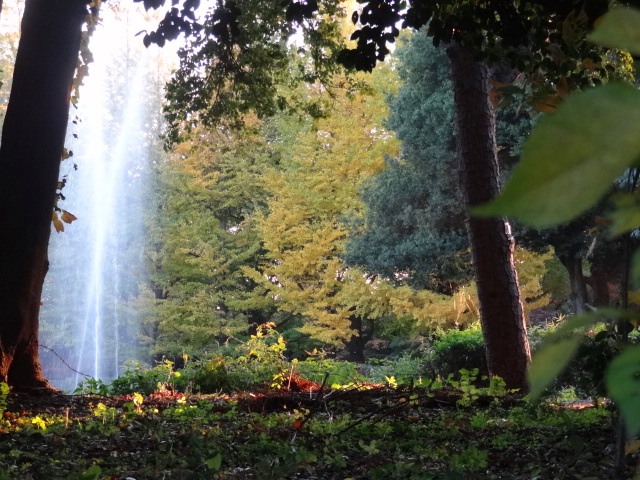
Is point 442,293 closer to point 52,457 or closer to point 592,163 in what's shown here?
point 52,457

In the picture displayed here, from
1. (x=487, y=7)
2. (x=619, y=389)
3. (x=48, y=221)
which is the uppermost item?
(x=487, y=7)

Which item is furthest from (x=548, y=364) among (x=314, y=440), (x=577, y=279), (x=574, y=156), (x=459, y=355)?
(x=577, y=279)

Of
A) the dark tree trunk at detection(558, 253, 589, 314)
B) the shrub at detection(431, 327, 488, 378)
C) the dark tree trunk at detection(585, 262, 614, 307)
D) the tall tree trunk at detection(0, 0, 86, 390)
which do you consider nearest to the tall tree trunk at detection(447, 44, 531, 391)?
the tall tree trunk at detection(0, 0, 86, 390)

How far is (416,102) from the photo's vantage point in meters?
15.8

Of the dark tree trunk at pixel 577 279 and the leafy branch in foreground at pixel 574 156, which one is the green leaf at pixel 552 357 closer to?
the leafy branch in foreground at pixel 574 156

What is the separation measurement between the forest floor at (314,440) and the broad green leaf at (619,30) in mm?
1323

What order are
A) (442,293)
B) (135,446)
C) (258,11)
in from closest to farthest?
1. (135,446)
2. (258,11)
3. (442,293)

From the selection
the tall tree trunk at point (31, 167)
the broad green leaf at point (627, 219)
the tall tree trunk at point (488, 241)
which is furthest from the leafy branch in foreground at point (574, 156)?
the tall tree trunk at point (488, 241)

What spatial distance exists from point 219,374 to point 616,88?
263 inches

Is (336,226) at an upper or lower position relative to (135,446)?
upper

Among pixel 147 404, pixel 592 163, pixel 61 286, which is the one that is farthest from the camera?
pixel 61 286

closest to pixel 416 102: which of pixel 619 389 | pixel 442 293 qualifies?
pixel 442 293

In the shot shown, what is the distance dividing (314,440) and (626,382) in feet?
10.2

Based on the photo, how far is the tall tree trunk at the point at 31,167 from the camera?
5.07 meters
